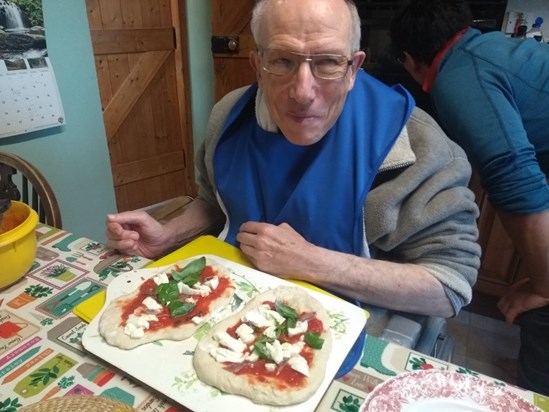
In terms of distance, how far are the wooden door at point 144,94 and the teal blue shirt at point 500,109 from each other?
7.08ft

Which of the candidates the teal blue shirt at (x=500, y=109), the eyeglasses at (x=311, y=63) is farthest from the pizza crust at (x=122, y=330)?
the teal blue shirt at (x=500, y=109)

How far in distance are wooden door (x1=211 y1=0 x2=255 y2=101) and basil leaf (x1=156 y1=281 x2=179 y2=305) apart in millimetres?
2071

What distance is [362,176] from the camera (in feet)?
2.80

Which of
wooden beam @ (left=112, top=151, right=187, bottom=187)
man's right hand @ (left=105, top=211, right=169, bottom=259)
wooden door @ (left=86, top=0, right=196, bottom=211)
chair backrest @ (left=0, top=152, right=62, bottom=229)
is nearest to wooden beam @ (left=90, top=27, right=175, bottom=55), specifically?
wooden door @ (left=86, top=0, right=196, bottom=211)

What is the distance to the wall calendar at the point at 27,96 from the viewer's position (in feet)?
5.76

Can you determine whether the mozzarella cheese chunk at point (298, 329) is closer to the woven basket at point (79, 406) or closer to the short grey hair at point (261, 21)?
the woven basket at point (79, 406)

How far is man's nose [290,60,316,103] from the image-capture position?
822mm

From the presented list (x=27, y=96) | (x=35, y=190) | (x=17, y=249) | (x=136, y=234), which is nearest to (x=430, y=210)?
(x=136, y=234)

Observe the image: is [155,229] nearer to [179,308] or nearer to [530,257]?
[179,308]

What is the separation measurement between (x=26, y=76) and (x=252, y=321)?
173cm

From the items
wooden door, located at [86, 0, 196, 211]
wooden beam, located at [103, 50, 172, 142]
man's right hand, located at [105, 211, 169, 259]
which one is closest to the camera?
Result: man's right hand, located at [105, 211, 169, 259]

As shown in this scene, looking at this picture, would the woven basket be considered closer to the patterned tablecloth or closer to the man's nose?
the patterned tablecloth

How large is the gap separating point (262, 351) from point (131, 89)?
2.67 m

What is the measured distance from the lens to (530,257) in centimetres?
111
